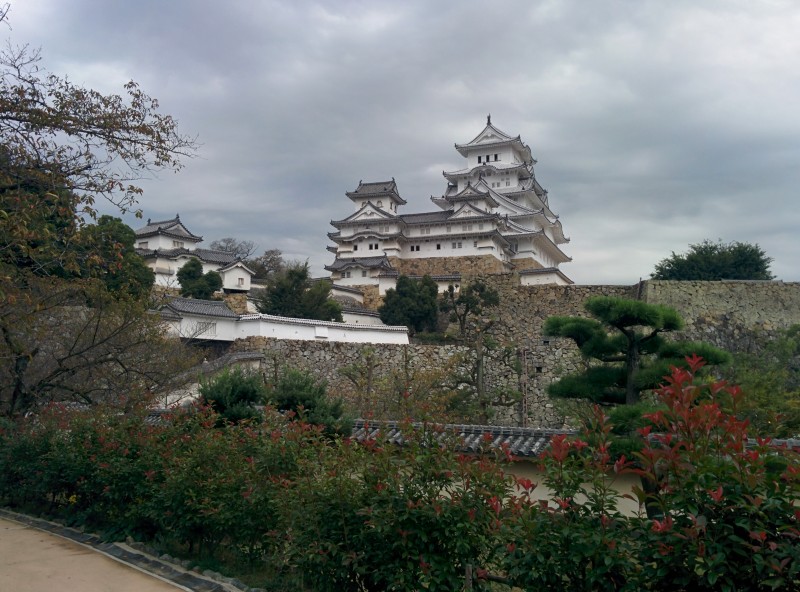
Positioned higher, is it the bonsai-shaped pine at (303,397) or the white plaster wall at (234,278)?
the white plaster wall at (234,278)

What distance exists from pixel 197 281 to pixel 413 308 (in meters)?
9.40

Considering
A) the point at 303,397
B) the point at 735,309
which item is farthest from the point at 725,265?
the point at 303,397

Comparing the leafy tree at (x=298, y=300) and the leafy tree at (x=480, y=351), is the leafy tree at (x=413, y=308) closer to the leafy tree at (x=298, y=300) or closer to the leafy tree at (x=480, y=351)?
the leafy tree at (x=480, y=351)

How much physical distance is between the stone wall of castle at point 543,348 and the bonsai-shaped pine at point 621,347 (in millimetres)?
11216

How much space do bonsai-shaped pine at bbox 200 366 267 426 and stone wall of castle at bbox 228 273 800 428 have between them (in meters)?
9.08

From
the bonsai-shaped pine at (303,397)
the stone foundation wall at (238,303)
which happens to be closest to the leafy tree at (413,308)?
the stone foundation wall at (238,303)

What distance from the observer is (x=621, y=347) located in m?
8.32

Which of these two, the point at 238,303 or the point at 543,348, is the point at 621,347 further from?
the point at 238,303

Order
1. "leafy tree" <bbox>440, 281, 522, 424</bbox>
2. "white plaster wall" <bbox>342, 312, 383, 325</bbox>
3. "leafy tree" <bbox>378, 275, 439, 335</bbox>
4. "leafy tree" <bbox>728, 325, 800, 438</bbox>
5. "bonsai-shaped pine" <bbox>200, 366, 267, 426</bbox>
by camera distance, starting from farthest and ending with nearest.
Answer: "white plaster wall" <bbox>342, 312, 383, 325</bbox> < "leafy tree" <bbox>378, 275, 439, 335</bbox> < "leafy tree" <bbox>440, 281, 522, 424</bbox> < "leafy tree" <bbox>728, 325, 800, 438</bbox> < "bonsai-shaped pine" <bbox>200, 366, 267, 426</bbox>

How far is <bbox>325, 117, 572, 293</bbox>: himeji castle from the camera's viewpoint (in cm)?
3478

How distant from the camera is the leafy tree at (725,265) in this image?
27.6 m

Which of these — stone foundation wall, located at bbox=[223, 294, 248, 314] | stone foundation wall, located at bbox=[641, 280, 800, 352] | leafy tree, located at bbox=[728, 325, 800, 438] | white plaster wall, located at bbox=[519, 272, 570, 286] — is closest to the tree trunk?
leafy tree, located at bbox=[728, 325, 800, 438]

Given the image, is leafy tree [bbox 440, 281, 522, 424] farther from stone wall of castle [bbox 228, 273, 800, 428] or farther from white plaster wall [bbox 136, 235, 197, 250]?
white plaster wall [bbox 136, 235, 197, 250]

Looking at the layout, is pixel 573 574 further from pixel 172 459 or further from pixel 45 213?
pixel 45 213
